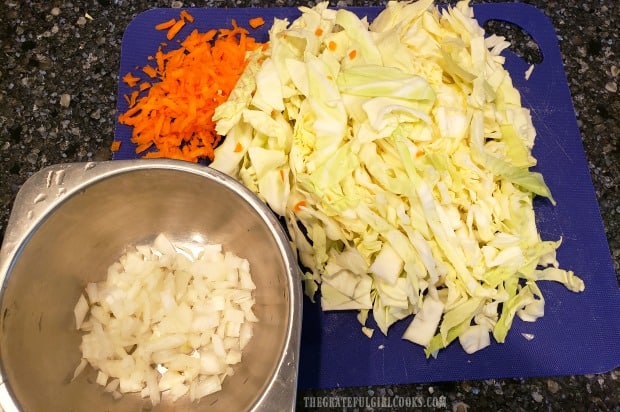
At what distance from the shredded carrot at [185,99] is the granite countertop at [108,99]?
0.61 ft

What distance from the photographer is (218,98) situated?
1.80 meters

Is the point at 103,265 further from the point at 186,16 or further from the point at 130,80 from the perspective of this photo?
the point at 186,16

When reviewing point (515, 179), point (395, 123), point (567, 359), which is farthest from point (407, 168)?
point (567, 359)

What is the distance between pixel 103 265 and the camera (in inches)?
64.2

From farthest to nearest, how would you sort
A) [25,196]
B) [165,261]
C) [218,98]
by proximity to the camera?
1. [218,98]
2. [165,261]
3. [25,196]

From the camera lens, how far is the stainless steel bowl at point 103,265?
1.29 metres

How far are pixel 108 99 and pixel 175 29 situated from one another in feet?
1.18

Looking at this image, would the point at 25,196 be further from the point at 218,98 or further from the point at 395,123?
the point at 395,123

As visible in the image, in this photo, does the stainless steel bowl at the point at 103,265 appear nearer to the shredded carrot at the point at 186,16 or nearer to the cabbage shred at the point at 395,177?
the cabbage shred at the point at 395,177

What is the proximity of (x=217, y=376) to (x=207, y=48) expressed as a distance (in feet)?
3.66

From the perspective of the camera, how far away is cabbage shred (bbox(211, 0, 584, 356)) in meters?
1.58

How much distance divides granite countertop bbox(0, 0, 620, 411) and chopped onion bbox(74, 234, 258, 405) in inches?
15.2

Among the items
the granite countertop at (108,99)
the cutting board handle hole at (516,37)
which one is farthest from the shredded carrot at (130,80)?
the cutting board handle hole at (516,37)

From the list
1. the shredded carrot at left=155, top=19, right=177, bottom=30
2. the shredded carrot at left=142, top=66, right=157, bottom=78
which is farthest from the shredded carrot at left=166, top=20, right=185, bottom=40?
the shredded carrot at left=142, top=66, right=157, bottom=78
